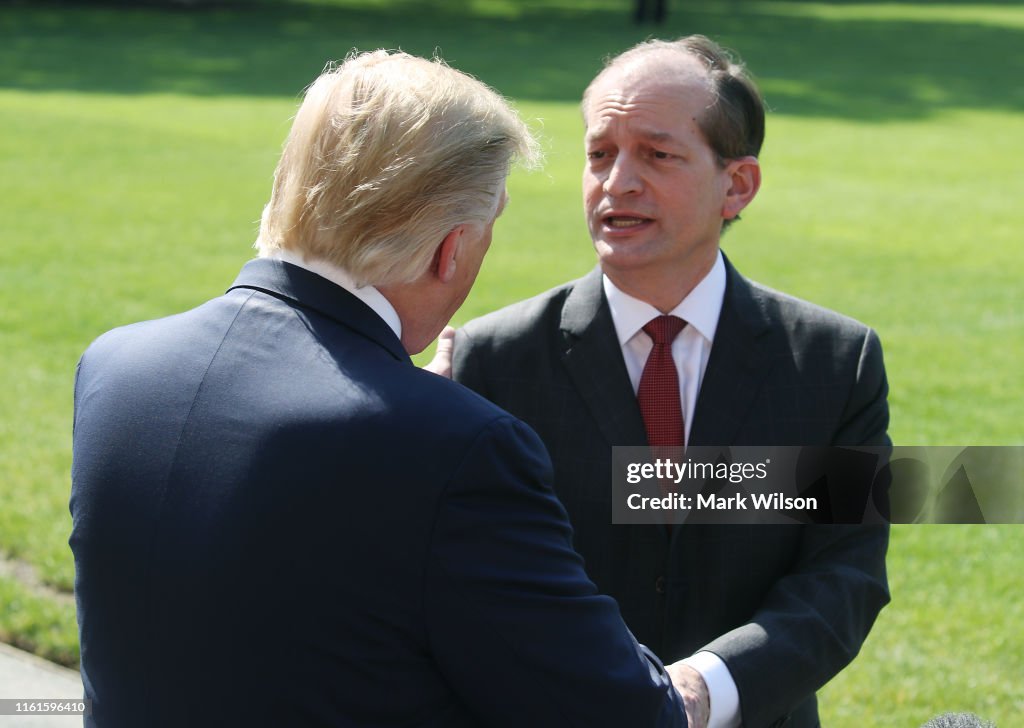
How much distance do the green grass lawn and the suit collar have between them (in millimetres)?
2452

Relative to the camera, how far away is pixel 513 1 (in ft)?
157

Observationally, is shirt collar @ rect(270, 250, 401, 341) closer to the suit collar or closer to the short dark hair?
the suit collar

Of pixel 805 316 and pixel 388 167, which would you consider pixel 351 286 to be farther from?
pixel 805 316

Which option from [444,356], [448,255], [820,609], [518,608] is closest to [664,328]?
[444,356]

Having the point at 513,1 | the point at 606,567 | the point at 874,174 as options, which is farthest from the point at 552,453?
the point at 513,1

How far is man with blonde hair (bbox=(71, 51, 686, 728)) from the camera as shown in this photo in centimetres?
175

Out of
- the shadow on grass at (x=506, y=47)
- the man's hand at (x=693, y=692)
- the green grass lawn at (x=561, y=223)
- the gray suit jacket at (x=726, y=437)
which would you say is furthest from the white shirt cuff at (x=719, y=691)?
the shadow on grass at (x=506, y=47)

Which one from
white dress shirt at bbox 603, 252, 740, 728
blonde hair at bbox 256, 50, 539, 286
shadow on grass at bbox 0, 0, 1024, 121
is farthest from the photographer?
shadow on grass at bbox 0, 0, 1024, 121

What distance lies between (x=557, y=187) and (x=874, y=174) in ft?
16.2

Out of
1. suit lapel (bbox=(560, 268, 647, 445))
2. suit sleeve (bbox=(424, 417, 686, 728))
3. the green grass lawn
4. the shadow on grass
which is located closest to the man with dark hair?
suit lapel (bbox=(560, 268, 647, 445))

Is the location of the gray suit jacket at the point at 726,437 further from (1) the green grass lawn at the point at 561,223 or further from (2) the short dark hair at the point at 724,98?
(1) the green grass lawn at the point at 561,223

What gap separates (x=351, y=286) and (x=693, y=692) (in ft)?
3.63

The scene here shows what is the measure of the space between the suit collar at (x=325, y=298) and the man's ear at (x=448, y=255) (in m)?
0.13

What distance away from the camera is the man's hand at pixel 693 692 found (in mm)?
2408
